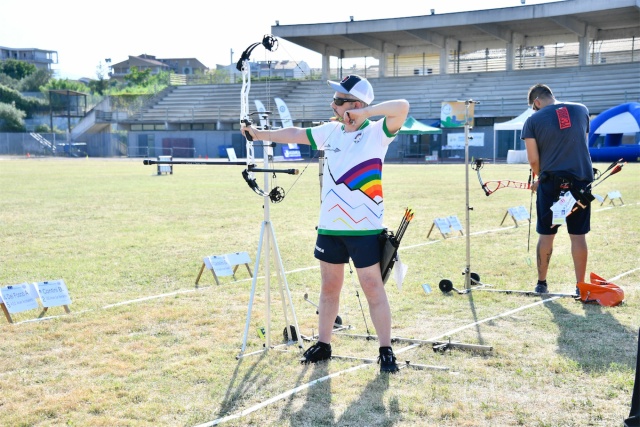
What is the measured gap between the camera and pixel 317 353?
5176 mm

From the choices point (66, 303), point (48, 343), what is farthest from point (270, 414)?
point (66, 303)

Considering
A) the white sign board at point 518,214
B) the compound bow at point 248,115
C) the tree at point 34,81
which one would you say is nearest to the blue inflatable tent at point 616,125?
the white sign board at point 518,214

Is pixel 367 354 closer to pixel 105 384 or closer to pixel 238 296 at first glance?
pixel 105 384

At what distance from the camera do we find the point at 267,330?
5.47 metres

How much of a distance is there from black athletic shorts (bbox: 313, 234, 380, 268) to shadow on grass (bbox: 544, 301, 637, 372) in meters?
1.65

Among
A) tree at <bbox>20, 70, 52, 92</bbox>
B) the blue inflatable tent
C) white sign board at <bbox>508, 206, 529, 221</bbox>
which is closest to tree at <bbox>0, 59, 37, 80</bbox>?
tree at <bbox>20, 70, 52, 92</bbox>

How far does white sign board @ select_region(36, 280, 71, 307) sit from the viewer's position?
6629 millimetres

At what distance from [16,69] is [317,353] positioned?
124 metres

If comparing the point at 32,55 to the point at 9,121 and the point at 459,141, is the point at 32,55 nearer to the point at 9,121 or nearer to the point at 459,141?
the point at 9,121

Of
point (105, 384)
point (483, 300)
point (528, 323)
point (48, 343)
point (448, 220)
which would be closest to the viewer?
point (105, 384)

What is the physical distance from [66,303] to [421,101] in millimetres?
47308

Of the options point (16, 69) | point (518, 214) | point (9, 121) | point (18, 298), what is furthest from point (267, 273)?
point (16, 69)

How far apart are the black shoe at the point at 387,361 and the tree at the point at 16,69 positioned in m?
123

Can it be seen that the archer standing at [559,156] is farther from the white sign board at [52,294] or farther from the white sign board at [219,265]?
the white sign board at [52,294]
